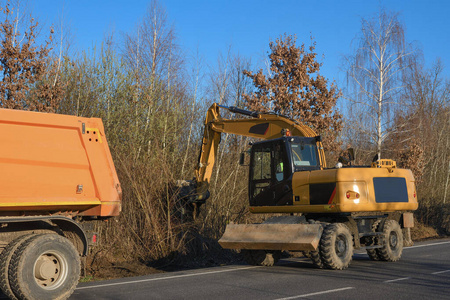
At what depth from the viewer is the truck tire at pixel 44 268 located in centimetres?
703

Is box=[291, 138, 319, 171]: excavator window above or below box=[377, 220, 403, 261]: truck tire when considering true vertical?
above

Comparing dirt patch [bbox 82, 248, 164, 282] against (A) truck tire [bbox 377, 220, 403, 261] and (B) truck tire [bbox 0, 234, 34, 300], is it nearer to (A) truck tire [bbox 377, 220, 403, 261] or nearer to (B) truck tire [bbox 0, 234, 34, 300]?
(B) truck tire [bbox 0, 234, 34, 300]

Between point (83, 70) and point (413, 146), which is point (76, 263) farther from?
point (413, 146)

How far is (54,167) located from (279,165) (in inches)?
243

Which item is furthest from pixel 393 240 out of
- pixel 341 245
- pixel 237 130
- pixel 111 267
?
pixel 111 267

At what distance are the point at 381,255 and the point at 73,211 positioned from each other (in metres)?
7.95

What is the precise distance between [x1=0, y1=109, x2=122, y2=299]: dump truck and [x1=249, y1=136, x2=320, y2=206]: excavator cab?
16.6 feet

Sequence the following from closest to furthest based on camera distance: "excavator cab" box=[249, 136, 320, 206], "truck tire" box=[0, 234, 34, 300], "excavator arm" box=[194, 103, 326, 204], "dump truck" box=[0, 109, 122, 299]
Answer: "truck tire" box=[0, 234, 34, 300] < "dump truck" box=[0, 109, 122, 299] < "excavator cab" box=[249, 136, 320, 206] < "excavator arm" box=[194, 103, 326, 204]

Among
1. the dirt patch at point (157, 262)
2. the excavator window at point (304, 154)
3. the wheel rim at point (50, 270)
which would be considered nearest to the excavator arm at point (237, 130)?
the excavator window at point (304, 154)

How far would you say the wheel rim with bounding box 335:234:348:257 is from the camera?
11.2 metres

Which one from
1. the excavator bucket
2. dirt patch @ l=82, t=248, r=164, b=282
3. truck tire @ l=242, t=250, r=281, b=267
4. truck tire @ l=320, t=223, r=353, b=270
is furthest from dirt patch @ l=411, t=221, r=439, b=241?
dirt patch @ l=82, t=248, r=164, b=282

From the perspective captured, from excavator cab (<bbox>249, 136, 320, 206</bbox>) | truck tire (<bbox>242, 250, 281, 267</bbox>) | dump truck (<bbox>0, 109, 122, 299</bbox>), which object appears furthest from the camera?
excavator cab (<bbox>249, 136, 320, 206</bbox>)

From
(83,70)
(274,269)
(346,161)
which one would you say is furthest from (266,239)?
(83,70)

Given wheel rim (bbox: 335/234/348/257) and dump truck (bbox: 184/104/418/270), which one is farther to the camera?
wheel rim (bbox: 335/234/348/257)
